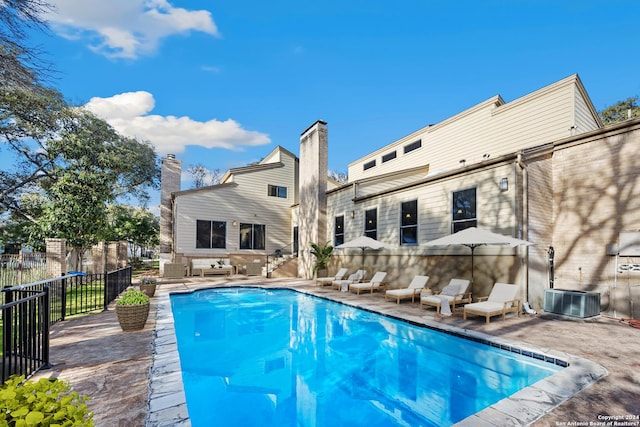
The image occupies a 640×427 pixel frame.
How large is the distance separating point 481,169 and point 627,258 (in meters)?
4.24

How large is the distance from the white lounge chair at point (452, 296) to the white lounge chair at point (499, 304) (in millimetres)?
553

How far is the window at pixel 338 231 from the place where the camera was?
16.5 meters

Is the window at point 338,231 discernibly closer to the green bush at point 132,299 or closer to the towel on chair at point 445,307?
the towel on chair at point 445,307

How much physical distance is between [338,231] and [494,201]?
852 cm

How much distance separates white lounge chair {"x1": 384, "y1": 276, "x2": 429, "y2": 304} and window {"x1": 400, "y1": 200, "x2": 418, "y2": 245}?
1.72 metres

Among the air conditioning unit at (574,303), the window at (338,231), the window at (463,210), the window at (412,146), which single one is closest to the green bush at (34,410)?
the air conditioning unit at (574,303)

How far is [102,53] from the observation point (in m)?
13.5

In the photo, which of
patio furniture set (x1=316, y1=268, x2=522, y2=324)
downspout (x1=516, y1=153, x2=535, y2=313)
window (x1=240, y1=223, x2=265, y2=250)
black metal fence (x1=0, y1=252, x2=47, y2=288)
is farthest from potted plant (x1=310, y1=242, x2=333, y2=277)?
black metal fence (x1=0, y1=252, x2=47, y2=288)

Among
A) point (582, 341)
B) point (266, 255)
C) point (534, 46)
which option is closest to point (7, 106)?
point (266, 255)

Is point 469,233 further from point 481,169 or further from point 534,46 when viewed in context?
point 534,46

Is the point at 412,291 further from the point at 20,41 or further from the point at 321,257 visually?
the point at 20,41

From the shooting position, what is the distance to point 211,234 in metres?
19.3

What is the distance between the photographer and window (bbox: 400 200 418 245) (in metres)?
12.4

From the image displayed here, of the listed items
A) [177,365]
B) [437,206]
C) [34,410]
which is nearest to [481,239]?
[437,206]
